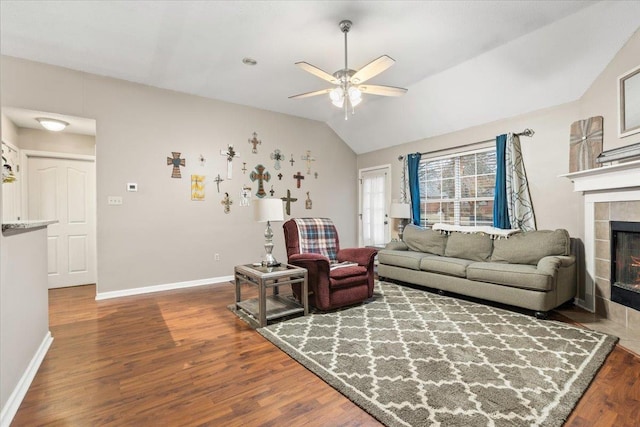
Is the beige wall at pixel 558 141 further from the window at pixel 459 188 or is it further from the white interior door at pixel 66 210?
the white interior door at pixel 66 210

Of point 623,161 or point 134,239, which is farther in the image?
point 134,239

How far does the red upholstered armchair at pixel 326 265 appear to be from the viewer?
3293mm

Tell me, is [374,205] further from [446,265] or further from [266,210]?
[266,210]

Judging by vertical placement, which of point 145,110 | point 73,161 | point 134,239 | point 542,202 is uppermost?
point 145,110

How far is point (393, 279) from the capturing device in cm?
461

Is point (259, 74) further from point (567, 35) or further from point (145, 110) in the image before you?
point (567, 35)

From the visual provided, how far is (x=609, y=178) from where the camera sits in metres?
2.97

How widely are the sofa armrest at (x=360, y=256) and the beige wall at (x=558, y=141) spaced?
2256mm

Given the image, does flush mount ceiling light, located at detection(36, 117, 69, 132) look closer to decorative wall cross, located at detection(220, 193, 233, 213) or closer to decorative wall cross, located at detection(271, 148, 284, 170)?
decorative wall cross, located at detection(220, 193, 233, 213)

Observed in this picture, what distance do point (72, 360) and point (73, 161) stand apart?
3.63 metres

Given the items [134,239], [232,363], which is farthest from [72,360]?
[134,239]

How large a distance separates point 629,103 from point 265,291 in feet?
12.6

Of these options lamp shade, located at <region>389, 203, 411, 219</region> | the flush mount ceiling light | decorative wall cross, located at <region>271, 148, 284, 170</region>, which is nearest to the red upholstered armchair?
lamp shade, located at <region>389, 203, 411, 219</region>

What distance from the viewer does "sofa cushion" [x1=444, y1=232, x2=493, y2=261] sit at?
157 inches
